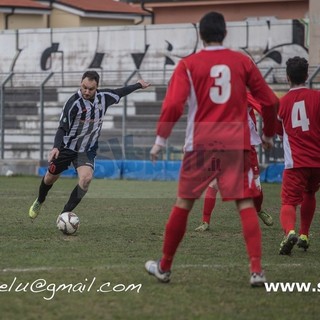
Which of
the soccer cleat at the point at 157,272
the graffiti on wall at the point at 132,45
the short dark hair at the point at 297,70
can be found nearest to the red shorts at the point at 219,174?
the soccer cleat at the point at 157,272

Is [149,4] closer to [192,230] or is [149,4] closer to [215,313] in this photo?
[192,230]

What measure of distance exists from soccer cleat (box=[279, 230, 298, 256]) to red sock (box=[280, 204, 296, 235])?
0.07 meters

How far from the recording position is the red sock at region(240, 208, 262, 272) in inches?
295

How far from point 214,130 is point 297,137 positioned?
6.95 feet

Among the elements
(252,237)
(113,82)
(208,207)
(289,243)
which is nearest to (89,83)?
(208,207)

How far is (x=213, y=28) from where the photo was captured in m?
7.59

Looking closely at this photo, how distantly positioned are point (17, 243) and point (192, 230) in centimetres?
250

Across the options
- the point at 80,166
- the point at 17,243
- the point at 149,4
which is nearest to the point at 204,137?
the point at 17,243

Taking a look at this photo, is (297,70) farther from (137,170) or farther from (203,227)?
(137,170)

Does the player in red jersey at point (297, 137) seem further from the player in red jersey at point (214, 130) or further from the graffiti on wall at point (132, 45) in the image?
the graffiti on wall at point (132, 45)

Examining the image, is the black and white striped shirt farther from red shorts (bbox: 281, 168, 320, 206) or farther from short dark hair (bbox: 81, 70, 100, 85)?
red shorts (bbox: 281, 168, 320, 206)

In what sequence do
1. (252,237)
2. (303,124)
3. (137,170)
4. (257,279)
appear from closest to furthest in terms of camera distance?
1. (257,279)
2. (252,237)
3. (303,124)
4. (137,170)

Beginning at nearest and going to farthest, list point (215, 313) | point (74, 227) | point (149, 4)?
point (215, 313)
point (74, 227)
point (149, 4)

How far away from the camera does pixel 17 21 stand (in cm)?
3825
